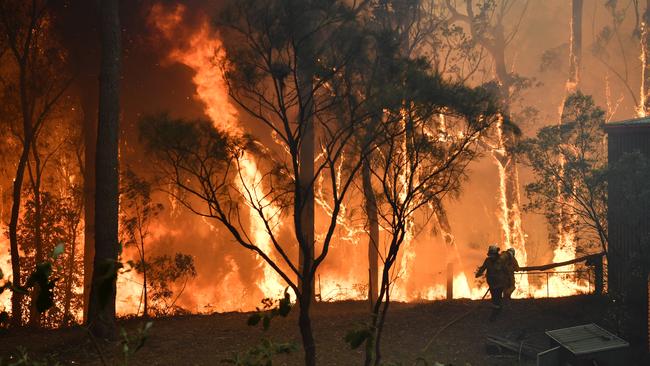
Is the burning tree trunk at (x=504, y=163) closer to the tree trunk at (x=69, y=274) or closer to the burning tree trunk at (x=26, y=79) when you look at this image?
the burning tree trunk at (x=26, y=79)

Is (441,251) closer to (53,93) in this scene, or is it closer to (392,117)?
(53,93)

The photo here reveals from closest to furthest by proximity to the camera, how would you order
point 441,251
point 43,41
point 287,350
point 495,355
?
point 287,350 < point 495,355 < point 43,41 < point 441,251

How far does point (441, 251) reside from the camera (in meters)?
49.0

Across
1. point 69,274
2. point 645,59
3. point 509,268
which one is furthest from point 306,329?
point 645,59

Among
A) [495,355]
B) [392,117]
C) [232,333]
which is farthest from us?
[232,333]

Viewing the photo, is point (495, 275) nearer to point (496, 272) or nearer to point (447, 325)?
point (496, 272)

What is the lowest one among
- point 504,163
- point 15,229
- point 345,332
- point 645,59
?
point 345,332

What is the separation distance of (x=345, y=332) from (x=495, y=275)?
4531 mm

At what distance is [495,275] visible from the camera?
17422 millimetres

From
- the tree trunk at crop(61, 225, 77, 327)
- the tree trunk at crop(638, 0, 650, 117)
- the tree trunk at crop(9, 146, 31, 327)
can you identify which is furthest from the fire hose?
the tree trunk at crop(638, 0, 650, 117)

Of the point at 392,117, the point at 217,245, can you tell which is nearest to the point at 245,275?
the point at 217,245

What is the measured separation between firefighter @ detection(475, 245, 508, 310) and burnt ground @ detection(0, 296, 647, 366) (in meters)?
0.57

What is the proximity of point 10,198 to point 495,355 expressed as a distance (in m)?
18.9

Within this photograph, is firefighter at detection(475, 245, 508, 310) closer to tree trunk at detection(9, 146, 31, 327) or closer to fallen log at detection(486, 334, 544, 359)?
fallen log at detection(486, 334, 544, 359)
